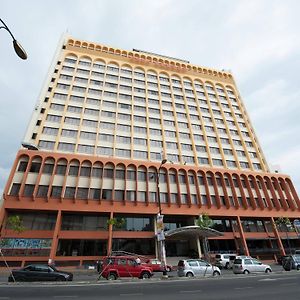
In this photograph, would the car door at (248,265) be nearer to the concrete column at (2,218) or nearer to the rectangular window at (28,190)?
the rectangular window at (28,190)

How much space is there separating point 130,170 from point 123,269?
22.0m

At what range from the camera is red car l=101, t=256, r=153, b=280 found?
19184mm

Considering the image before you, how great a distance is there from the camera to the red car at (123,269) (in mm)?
19184

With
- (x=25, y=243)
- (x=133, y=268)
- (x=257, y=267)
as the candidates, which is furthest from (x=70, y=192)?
(x=257, y=267)

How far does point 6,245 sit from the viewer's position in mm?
30531

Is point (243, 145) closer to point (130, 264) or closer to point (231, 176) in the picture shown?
point (231, 176)

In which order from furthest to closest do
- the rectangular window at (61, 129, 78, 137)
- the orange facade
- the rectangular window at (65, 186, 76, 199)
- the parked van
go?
the rectangular window at (61, 129, 78, 137)
the rectangular window at (65, 186, 76, 199)
the orange facade
the parked van

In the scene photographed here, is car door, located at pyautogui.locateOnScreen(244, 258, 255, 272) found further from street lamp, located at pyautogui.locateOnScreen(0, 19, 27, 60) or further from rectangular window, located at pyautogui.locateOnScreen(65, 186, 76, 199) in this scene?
street lamp, located at pyautogui.locateOnScreen(0, 19, 27, 60)

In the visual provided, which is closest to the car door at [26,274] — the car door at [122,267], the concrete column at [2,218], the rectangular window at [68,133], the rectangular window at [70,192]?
the car door at [122,267]

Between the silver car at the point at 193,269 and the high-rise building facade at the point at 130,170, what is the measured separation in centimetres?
823

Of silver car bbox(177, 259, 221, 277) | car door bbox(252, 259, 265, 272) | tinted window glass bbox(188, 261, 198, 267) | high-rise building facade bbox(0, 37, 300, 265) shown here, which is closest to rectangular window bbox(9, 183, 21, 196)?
high-rise building facade bbox(0, 37, 300, 265)

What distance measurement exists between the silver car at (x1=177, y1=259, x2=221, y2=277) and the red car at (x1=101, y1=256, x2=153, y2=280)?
3.12 meters

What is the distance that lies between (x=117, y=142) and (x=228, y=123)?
94.0ft

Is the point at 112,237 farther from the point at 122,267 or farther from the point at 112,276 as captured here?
the point at 112,276
